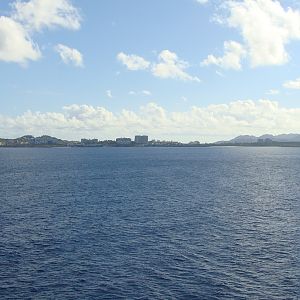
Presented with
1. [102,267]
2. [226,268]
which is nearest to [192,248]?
[226,268]

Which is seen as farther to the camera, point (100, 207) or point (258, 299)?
point (100, 207)

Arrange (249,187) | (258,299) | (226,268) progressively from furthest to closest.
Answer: (249,187)
(226,268)
(258,299)

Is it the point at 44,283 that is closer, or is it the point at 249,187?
the point at 44,283

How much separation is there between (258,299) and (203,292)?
7077 millimetres

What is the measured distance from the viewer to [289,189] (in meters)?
156

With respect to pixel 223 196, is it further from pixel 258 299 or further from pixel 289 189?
pixel 258 299

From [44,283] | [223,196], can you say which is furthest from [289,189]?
[44,283]

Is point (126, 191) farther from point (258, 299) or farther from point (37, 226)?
point (258, 299)

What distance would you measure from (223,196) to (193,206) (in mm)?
23802

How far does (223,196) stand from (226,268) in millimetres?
73340

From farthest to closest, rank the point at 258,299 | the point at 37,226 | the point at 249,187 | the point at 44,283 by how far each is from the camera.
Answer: the point at 249,187
the point at 37,226
the point at 44,283
the point at 258,299

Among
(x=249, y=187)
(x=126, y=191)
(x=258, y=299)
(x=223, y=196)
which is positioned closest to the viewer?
(x=258, y=299)

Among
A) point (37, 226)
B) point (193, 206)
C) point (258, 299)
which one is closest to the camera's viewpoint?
point (258, 299)

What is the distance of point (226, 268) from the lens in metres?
65.9
